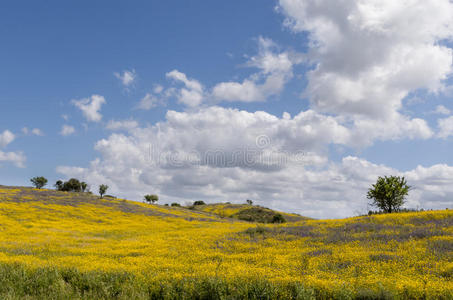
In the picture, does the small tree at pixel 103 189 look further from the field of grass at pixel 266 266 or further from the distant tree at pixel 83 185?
the field of grass at pixel 266 266

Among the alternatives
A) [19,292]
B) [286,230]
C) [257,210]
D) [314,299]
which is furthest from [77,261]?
[257,210]

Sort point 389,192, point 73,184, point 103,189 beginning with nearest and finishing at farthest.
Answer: point 389,192 < point 103,189 < point 73,184

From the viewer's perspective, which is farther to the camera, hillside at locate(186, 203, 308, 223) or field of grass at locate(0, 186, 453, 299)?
hillside at locate(186, 203, 308, 223)

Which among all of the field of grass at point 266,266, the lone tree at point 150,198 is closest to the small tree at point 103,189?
the lone tree at point 150,198

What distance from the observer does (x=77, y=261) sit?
53.2 feet

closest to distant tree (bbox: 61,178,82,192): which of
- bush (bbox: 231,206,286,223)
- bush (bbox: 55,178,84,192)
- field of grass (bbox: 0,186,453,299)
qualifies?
bush (bbox: 55,178,84,192)

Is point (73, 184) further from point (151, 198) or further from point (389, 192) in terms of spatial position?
point (389, 192)

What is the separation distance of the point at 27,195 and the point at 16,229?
37.3m

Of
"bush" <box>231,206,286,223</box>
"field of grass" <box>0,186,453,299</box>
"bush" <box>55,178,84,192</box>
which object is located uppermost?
"bush" <box>55,178,84,192</box>

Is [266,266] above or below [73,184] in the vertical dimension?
below

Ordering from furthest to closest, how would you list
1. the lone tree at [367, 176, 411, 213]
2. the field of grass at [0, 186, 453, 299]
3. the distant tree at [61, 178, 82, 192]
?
the distant tree at [61, 178, 82, 192], the lone tree at [367, 176, 411, 213], the field of grass at [0, 186, 453, 299]

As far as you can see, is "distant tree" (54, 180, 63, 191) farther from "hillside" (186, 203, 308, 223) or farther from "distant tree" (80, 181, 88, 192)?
"hillside" (186, 203, 308, 223)

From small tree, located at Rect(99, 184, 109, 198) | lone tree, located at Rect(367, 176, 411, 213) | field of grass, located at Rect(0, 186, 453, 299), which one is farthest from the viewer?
small tree, located at Rect(99, 184, 109, 198)

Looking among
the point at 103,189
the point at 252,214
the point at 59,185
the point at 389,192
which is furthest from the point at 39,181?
the point at 389,192
